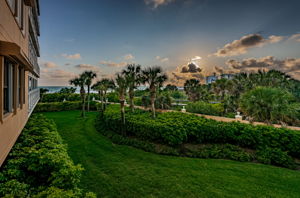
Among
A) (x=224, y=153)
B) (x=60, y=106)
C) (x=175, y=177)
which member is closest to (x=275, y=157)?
(x=224, y=153)

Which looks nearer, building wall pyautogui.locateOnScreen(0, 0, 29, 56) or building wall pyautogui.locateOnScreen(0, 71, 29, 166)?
building wall pyautogui.locateOnScreen(0, 0, 29, 56)

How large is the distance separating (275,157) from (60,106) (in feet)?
97.9

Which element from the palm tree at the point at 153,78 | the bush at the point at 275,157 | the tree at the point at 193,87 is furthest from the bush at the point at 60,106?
the bush at the point at 275,157

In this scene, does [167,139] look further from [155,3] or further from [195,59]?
[195,59]

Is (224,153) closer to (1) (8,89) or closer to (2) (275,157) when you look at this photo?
(2) (275,157)

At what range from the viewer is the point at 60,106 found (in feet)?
89.1

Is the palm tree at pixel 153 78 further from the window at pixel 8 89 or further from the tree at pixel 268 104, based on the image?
the window at pixel 8 89

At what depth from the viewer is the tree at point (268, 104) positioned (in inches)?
435

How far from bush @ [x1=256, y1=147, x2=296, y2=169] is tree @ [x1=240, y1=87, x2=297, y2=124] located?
12.8ft

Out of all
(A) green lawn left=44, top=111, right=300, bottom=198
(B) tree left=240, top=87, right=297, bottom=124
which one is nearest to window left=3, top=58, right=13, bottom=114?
(A) green lawn left=44, top=111, right=300, bottom=198

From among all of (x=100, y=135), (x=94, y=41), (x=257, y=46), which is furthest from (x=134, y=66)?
(x=257, y=46)

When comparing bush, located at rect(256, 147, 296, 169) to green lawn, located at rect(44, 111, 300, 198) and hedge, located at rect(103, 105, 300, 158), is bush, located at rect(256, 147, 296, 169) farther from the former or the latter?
green lawn, located at rect(44, 111, 300, 198)

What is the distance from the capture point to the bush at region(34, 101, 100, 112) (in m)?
25.6

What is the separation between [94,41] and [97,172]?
19.7m
